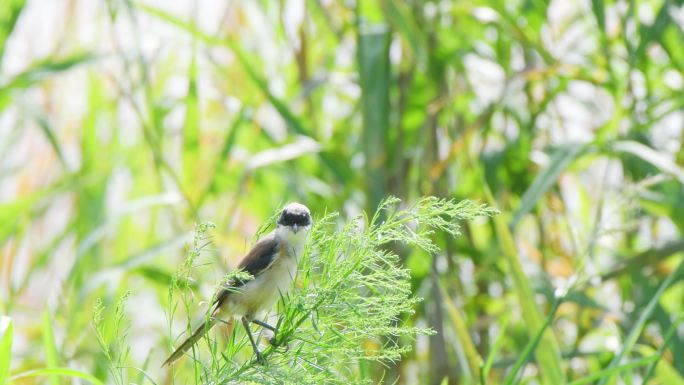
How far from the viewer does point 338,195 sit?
279cm

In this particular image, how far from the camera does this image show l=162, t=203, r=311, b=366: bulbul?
1.86 meters

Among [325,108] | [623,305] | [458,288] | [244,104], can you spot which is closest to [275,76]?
[325,108]

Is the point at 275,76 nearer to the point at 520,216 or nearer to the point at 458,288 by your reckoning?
the point at 458,288

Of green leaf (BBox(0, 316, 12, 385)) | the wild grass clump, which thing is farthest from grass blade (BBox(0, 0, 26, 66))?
the wild grass clump

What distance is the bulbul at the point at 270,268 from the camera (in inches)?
73.2

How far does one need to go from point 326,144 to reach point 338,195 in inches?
7.3

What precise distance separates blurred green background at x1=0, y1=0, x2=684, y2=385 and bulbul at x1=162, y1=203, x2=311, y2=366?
345 millimetres

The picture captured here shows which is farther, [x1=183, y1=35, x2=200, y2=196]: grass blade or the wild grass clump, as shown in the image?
[x1=183, y1=35, x2=200, y2=196]: grass blade

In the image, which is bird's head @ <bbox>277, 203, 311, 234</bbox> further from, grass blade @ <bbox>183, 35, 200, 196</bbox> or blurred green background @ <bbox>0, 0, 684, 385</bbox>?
grass blade @ <bbox>183, 35, 200, 196</bbox>

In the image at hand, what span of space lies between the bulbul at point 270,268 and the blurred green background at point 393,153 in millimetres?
345

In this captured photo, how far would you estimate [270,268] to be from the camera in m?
2.01

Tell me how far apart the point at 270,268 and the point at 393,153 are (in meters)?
0.85

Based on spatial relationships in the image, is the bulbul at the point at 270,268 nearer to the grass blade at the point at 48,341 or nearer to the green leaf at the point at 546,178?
the grass blade at the point at 48,341

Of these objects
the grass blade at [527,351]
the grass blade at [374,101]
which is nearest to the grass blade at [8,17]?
the grass blade at [374,101]
